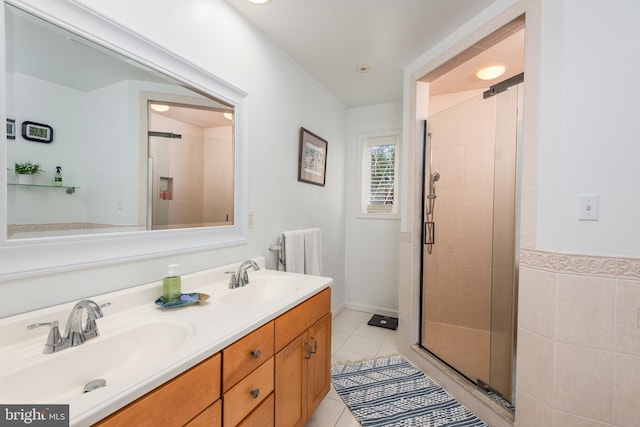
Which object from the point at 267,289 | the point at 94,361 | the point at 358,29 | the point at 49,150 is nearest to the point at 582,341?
the point at 267,289

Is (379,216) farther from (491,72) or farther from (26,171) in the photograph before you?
(26,171)

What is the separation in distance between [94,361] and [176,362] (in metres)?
0.33

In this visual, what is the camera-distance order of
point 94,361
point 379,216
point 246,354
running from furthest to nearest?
point 379,216 < point 246,354 < point 94,361

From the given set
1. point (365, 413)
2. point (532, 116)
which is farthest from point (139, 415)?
point (532, 116)

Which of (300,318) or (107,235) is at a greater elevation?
(107,235)

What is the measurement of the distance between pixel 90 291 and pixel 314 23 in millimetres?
1907

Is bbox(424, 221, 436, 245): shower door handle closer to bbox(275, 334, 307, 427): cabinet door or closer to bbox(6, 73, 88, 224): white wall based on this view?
bbox(275, 334, 307, 427): cabinet door

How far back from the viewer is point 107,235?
3.60 feet

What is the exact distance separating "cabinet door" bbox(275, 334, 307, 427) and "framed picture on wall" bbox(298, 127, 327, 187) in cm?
144

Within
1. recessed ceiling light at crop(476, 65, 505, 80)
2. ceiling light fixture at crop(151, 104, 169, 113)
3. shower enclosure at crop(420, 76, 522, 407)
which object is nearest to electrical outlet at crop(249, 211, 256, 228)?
ceiling light fixture at crop(151, 104, 169, 113)

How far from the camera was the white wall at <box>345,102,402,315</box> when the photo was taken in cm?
329

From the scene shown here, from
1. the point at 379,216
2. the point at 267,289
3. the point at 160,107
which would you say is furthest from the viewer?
the point at 379,216

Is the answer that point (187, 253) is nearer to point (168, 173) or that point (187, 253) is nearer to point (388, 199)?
point (168, 173)

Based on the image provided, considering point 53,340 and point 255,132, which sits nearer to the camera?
point 53,340
